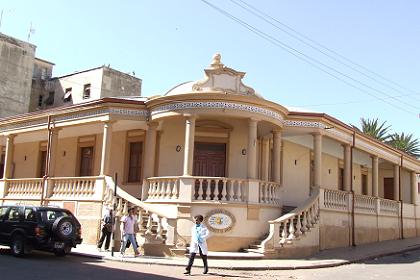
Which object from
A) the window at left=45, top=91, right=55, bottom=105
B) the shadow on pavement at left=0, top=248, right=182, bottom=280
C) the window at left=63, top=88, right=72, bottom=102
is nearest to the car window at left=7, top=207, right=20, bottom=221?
the shadow on pavement at left=0, top=248, right=182, bottom=280

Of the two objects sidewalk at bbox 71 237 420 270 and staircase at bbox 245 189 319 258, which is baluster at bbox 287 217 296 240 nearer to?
staircase at bbox 245 189 319 258

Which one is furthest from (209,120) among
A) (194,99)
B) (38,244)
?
(38,244)

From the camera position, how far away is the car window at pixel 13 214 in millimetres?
14510

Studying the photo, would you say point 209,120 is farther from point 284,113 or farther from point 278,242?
point 278,242

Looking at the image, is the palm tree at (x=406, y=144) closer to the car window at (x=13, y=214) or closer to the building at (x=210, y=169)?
the building at (x=210, y=169)

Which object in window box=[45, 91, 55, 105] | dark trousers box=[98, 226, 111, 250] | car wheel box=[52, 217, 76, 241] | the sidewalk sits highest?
window box=[45, 91, 55, 105]

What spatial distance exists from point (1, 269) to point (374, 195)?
18088 millimetres

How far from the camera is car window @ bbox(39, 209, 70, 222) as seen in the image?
46.6 feet

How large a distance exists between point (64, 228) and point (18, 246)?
4.57 feet

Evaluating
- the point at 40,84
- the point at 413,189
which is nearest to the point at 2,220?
the point at 413,189

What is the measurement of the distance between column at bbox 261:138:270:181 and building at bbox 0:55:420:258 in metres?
0.05

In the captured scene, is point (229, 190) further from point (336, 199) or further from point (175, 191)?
point (336, 199)

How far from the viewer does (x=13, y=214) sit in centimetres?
1465

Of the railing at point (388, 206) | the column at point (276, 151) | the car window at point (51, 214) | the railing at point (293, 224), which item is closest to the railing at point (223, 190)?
the railing at point (293, 224)
